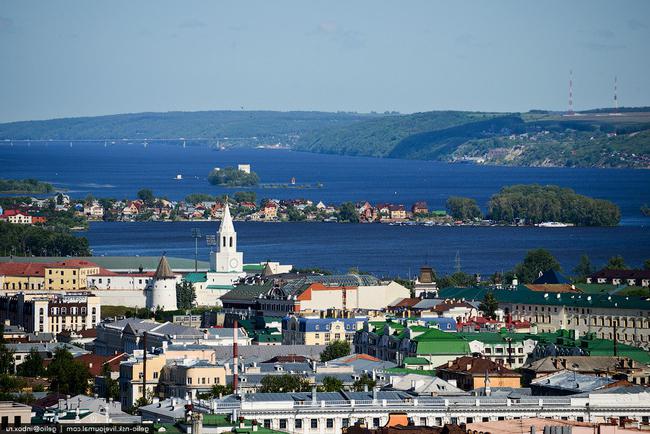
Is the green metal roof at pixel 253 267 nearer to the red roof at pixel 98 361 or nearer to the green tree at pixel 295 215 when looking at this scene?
the red roof at pixel 98 361

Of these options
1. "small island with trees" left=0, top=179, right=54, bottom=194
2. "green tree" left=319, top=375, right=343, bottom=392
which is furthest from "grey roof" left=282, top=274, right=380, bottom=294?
"small island with trees" left=0, top=179, right=54, bottom=194

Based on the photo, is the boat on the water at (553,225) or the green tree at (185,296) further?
the boat on the water at (553,225)

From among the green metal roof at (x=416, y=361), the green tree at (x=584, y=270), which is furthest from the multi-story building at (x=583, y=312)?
the green tree at (x=584, y=270)

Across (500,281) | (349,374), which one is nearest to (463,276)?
(500,281)

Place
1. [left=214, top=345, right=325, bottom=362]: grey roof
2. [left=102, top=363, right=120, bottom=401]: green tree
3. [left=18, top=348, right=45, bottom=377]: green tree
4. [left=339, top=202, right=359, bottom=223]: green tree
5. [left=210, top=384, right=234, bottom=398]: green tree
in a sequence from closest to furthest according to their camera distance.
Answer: [left=210, top=384, right=234, bottom=398]: green tree
[left=102, top=363, right=120, bottom=401]: green tree
[left=18, top=348, right=45, bottom=377]: green tree
[left=214, top=345, right=325, bottom=362]: grey roof
[left=339, top=202, right=359, bottom=223]: green tree

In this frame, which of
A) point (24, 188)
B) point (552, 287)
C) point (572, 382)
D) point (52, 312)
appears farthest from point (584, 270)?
point (24, 188)

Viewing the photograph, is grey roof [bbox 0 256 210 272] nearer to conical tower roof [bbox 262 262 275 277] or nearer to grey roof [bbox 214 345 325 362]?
conical tower roof [bbox 262 262 275 277]
